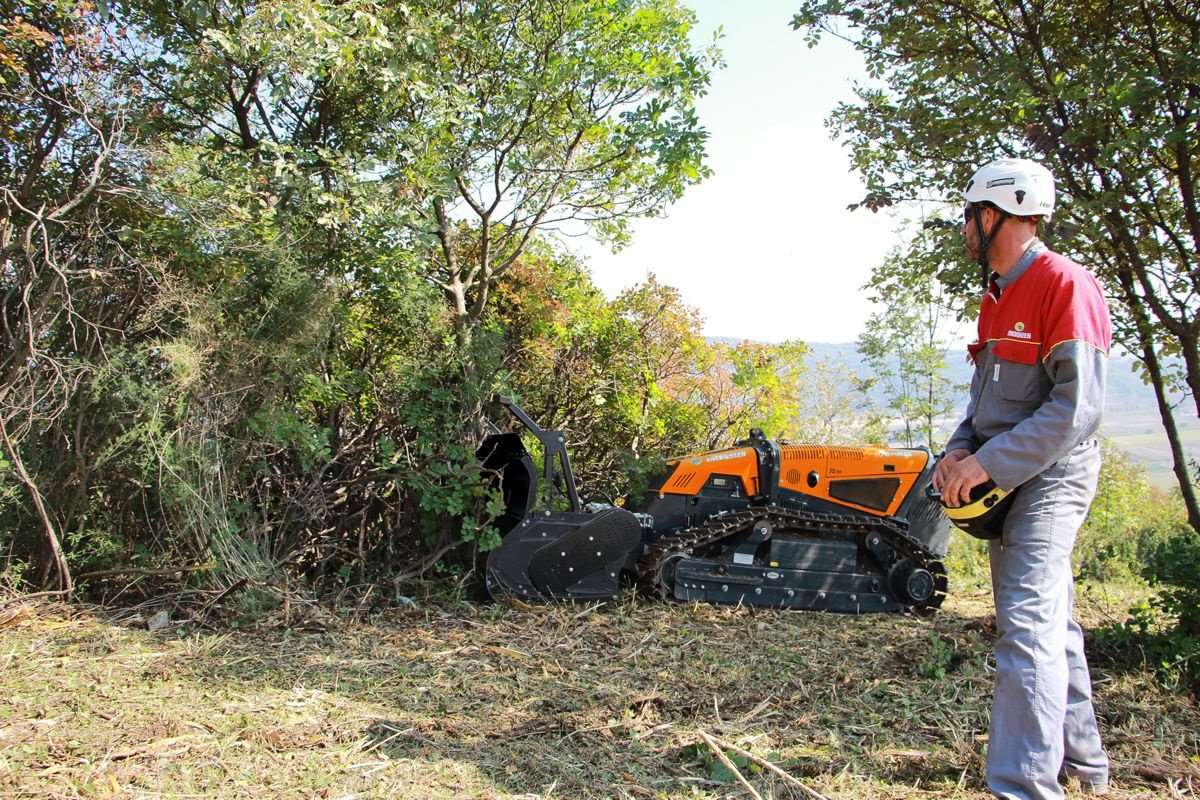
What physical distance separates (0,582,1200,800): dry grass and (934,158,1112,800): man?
0.38m

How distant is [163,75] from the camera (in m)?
6.12

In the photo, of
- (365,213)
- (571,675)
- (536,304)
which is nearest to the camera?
(571,675)

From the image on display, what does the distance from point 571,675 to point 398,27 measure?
15.1 ft

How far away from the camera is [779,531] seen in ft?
21.2

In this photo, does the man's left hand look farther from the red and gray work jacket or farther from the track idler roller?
the track idler roller

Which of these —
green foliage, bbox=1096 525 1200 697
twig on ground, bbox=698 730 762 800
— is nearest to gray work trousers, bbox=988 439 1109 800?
twig on ground, bbox=698 730 762 800

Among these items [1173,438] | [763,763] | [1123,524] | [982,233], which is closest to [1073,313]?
[982,233]

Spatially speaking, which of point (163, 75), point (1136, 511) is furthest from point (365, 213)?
point (1136, 511)

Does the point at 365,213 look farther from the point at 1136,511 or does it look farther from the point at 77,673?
the point at 1136,511

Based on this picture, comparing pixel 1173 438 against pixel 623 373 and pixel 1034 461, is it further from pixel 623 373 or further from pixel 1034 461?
pixel 623 373

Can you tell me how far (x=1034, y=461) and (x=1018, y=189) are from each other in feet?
3.35

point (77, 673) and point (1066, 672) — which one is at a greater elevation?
point (1066, 672)

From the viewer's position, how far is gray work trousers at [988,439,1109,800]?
2.93m

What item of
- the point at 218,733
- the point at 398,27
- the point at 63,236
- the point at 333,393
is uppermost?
the point at 398,27
